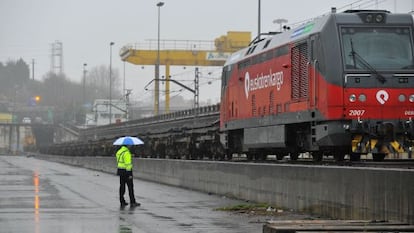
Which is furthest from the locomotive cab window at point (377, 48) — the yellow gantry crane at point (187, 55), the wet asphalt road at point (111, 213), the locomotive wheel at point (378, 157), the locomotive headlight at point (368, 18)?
the yellow gantry crane at point (187, 55)

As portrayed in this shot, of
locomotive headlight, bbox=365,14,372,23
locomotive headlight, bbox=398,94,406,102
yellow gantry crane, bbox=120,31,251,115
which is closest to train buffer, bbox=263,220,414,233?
locomotive headlight, bbox=398,94,406,102

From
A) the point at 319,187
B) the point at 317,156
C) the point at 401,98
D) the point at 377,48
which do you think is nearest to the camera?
the point at 319,187

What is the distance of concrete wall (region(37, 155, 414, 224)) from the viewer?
11.9m

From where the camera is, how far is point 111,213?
16.3m

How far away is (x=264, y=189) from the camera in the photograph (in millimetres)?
17906

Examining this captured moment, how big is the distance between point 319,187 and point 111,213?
Answer: 438cm

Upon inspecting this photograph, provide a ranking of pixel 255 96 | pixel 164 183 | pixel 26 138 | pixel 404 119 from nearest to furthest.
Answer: pixel 404 119
pixel 255 96
pixel 164 183
pixel 26 138

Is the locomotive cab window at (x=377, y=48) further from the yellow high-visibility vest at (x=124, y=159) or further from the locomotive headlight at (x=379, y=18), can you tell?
the yellow high-visibility vest at (x=124, y=159)

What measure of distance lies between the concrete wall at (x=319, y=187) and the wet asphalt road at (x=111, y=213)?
566 mm

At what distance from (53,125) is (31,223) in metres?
126

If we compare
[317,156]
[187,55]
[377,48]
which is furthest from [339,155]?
[187,55]

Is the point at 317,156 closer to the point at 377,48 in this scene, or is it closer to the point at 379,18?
the point at 377,48

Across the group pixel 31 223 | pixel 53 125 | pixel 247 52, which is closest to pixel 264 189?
pixel 31 223

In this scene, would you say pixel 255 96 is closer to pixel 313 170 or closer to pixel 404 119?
A: pixel 404 119
